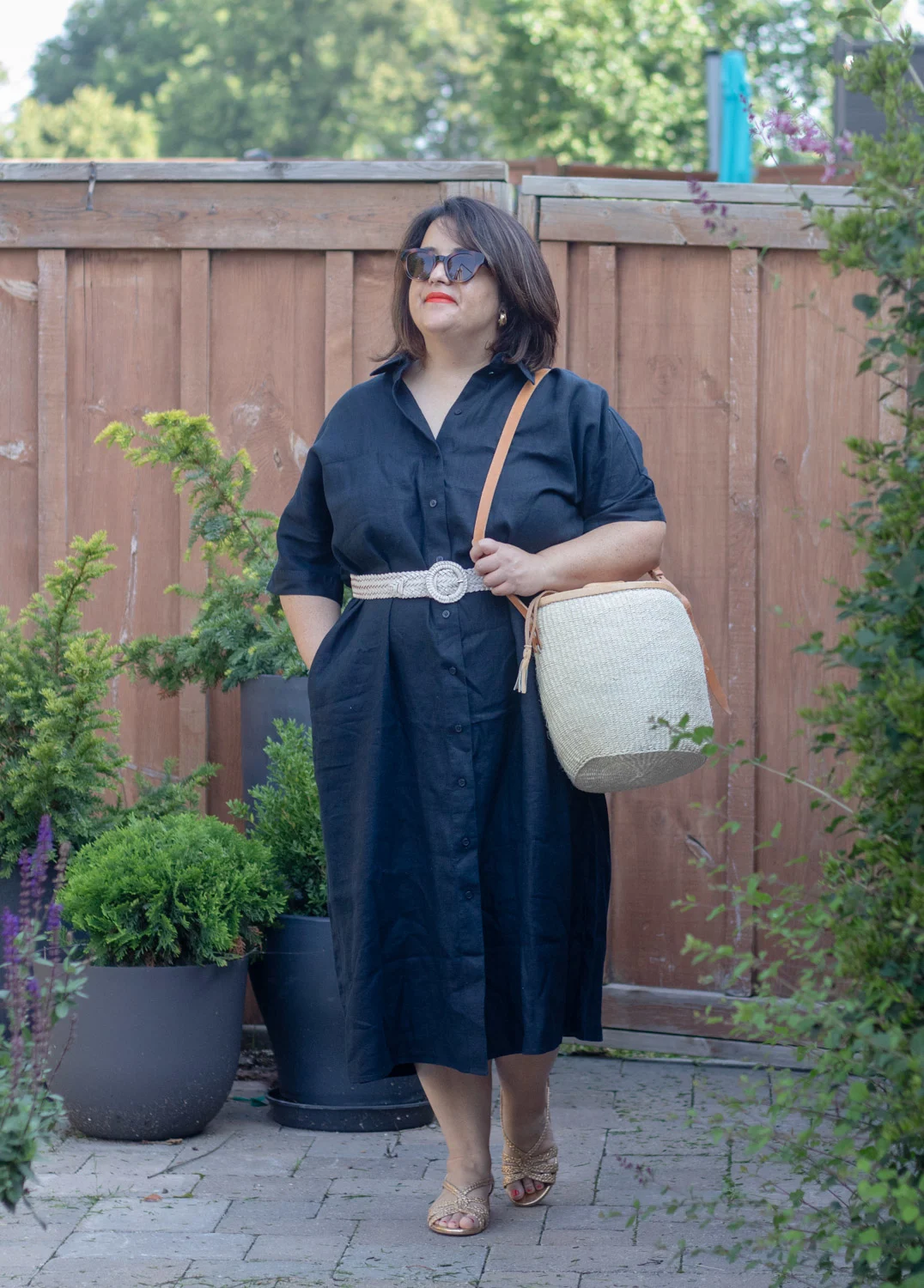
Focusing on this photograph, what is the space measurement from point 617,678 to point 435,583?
44cm

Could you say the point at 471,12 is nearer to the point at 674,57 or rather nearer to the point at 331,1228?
the point at 674,57

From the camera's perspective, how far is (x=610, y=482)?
9.80ft

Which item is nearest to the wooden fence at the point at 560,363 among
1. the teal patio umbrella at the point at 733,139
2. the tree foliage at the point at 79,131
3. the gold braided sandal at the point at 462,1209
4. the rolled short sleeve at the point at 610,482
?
the rolled short sleeve at the point at 610,482

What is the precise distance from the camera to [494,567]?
285 cm

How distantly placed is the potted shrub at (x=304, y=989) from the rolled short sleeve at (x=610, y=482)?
1134 mm

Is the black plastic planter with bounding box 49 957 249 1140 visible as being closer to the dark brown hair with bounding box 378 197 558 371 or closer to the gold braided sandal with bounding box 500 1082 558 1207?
the gold braided sandal with bounding box 500 1082 558 1207

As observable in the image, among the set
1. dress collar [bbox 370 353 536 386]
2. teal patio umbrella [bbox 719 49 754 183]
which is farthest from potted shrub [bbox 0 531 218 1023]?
teal patio umbrella [bbox 719 49 754 183]

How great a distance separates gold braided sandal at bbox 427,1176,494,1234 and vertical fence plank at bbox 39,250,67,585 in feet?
7.44

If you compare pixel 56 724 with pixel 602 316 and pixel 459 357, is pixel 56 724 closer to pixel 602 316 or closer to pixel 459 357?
pixel 459 357

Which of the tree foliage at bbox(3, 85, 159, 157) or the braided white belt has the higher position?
the tree foliage at bbox(3, 85, 159, 157)

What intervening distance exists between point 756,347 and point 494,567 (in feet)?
5.49

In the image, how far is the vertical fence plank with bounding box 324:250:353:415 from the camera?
13.9 ft

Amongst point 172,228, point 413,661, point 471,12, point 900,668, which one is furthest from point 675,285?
point 471,12

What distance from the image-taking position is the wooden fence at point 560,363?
13.7ft
